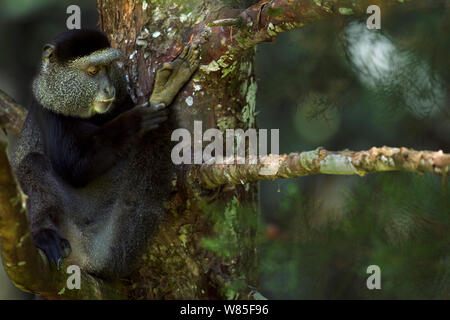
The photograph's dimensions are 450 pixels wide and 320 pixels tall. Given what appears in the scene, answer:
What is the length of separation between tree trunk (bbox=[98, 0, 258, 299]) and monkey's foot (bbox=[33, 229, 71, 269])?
44 cm

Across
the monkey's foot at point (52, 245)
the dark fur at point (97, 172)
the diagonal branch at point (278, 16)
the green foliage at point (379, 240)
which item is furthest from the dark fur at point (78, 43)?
the green foliage at point (379, 240)

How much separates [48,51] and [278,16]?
4.83 ft

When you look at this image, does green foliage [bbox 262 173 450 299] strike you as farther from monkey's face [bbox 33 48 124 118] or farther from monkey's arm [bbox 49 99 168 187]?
monkey's face [bbox 33 48 124 118]

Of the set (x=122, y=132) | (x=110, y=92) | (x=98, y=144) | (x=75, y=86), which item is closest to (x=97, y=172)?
(x=98, y=144)

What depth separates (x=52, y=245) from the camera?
2.62 meters

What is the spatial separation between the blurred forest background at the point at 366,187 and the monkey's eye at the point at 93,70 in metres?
1.18

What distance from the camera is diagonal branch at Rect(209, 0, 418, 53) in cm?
211

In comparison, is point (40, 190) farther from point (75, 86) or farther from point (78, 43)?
point (78, 43)

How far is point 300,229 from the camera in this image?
6.43 feet

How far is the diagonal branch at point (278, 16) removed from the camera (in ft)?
6.94

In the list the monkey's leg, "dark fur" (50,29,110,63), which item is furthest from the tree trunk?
the monkey's leg

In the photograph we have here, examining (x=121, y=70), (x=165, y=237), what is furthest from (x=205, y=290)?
(x=121, y=70)

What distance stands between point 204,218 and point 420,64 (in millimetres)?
1272

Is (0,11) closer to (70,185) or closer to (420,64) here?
(70,185)
